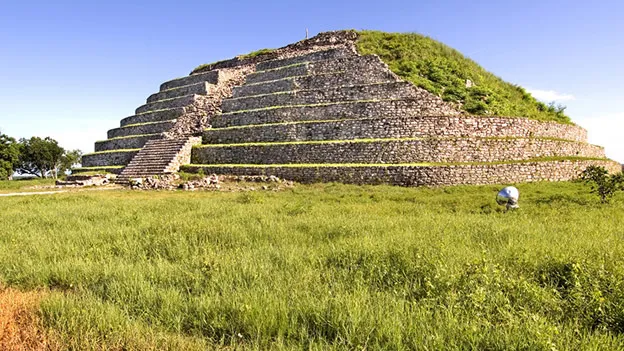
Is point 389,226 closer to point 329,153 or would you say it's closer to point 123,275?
point 123,275

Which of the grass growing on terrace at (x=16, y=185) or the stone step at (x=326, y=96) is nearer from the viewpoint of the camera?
the grass growing on terrace at (x=16, y=185)

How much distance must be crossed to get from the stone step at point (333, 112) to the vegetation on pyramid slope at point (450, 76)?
9.25 ft

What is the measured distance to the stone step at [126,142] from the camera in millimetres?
31031

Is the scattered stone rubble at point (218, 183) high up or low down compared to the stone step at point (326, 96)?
down

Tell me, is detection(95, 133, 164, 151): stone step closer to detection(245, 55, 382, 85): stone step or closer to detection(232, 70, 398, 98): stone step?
detection(232, 70, 398, 98): stone step

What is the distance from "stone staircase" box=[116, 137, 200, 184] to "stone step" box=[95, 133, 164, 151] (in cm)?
216

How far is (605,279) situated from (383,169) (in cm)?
1568

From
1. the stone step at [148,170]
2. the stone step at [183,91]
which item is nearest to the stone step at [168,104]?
the stone step at [183,91]

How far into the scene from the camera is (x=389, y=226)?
753 centimetres

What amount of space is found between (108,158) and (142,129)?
405cm

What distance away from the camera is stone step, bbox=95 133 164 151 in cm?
3103

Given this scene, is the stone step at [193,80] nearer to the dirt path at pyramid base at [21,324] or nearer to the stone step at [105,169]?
the stone step at [105,169]

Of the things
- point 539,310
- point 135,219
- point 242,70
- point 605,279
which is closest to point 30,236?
point 135,219

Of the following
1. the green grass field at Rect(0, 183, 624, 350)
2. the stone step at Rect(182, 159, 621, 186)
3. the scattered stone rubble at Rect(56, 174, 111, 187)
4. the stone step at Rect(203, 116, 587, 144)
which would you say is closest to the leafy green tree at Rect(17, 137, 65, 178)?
the scattered stone rubble at Rect(56, 174, 111, 187)
